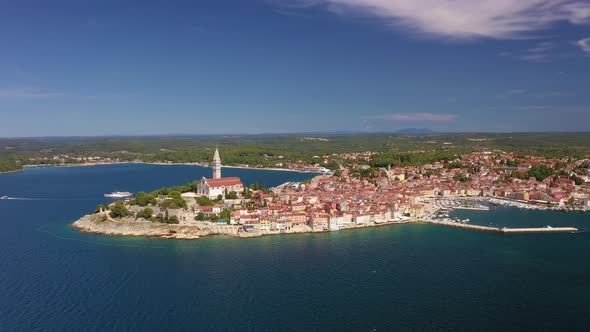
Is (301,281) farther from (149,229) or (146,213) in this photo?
(146,213)

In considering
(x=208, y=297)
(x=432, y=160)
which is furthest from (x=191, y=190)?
(x=432, y=160)

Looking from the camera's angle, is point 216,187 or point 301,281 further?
point 216,187

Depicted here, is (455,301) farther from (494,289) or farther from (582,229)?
(582,229)

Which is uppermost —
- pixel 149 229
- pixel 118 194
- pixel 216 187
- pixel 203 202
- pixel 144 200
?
pixel 216 187

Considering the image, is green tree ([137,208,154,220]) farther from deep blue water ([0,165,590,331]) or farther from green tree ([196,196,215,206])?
green tree ([196,196,215,206])

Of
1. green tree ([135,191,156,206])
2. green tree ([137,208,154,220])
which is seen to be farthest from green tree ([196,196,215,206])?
green tree ([137,208,154,220])

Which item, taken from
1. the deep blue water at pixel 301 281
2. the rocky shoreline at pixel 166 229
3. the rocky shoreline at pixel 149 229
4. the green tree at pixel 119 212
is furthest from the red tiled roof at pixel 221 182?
the deep blue water at pixel 301 281

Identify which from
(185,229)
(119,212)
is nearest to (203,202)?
(185,229)
